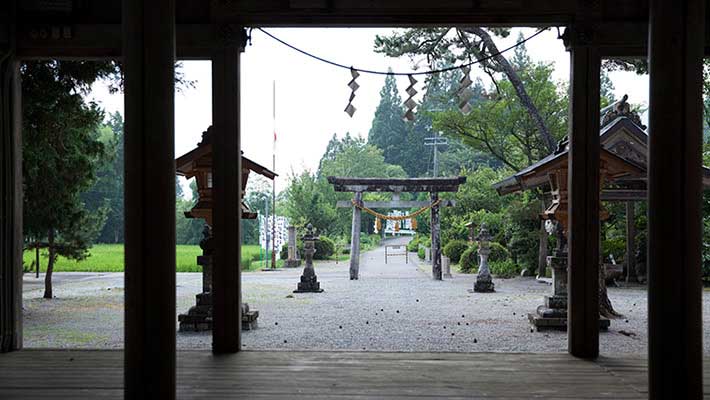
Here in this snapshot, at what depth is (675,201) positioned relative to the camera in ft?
8.52

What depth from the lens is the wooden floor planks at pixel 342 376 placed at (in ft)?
12.2

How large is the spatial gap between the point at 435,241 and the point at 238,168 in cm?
1129

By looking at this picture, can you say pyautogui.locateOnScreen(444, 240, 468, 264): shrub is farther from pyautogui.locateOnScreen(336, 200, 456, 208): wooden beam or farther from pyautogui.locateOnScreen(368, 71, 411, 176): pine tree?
pyautogui.locateOnScreen(368, 71, 411, 176): pine tree

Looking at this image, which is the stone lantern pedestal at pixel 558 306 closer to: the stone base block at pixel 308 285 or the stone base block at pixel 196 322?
the stone base block at pixel 196 322

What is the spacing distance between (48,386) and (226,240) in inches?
62.9

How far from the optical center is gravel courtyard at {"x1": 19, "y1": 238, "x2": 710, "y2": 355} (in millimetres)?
7023

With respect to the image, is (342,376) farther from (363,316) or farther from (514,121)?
(514,121)

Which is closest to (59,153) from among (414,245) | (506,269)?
(506,269)

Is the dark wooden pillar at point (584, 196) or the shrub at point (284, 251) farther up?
the dark wooden pillar at point (584, 196)

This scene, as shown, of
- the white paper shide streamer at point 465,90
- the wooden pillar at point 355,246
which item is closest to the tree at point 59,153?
the white paper shide streamer at point 465,90

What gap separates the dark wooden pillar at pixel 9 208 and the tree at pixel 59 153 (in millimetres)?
2934

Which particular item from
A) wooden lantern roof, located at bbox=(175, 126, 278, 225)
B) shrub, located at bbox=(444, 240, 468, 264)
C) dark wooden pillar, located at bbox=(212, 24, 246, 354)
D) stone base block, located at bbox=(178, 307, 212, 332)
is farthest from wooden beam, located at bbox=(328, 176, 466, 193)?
dark wooden pillar, located at bbox=(212, 24, 246, 354)

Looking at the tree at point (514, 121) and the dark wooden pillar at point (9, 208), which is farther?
the tree at point (514, 121)

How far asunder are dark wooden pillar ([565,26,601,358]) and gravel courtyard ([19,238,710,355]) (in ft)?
1.98
